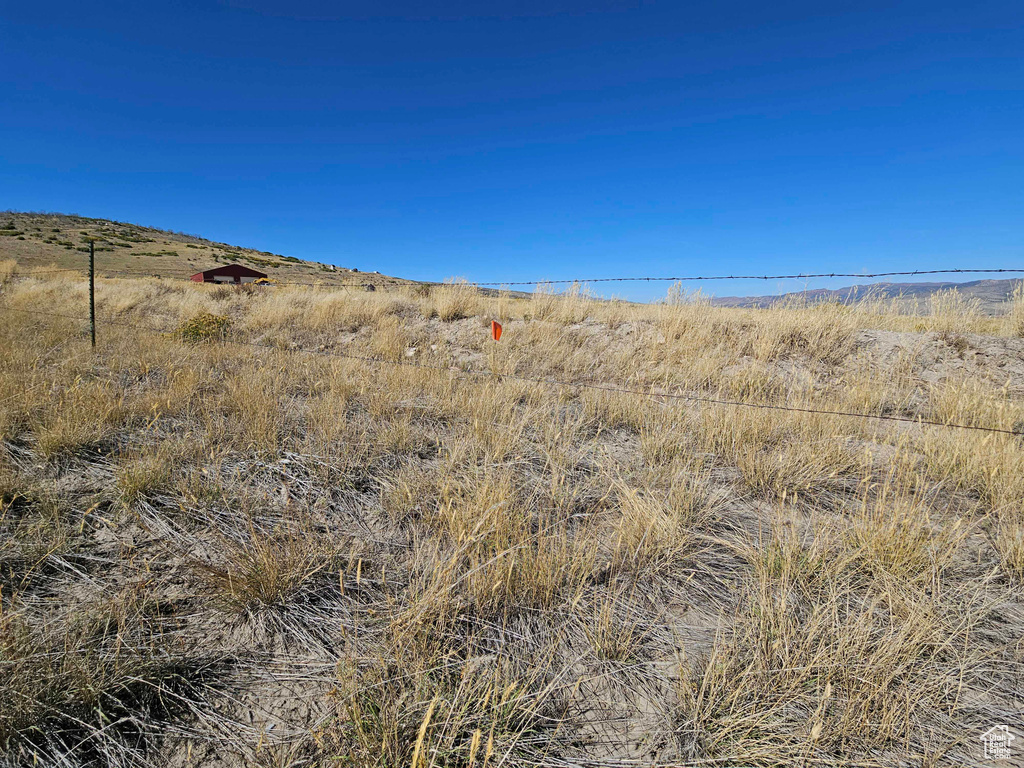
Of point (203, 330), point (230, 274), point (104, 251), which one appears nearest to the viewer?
point (203, 330)

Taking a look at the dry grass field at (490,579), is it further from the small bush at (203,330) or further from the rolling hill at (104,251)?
the rolling hill at (104,251)

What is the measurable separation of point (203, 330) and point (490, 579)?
7.60 m

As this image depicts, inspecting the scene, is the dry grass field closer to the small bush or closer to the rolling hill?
the small bush

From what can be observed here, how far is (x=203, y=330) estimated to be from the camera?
7258 millimetres

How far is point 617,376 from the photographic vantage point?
19.5ft

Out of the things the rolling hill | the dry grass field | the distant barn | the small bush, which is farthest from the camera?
the distant barn

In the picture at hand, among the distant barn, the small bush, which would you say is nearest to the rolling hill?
the distant barn

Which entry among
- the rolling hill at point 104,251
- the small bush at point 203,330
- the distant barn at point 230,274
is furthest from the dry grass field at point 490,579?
the distant barn at point 230,274

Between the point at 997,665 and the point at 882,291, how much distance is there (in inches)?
313

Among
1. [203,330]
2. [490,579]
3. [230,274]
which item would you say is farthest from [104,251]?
[490,579]

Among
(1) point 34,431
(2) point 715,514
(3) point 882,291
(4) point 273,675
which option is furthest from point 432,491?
(3) point 882,291

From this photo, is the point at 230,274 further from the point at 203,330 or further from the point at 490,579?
the point at 490,579

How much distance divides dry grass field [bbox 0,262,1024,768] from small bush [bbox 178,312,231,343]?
2354 millimetres

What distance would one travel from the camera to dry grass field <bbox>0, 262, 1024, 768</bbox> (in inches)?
53.4
